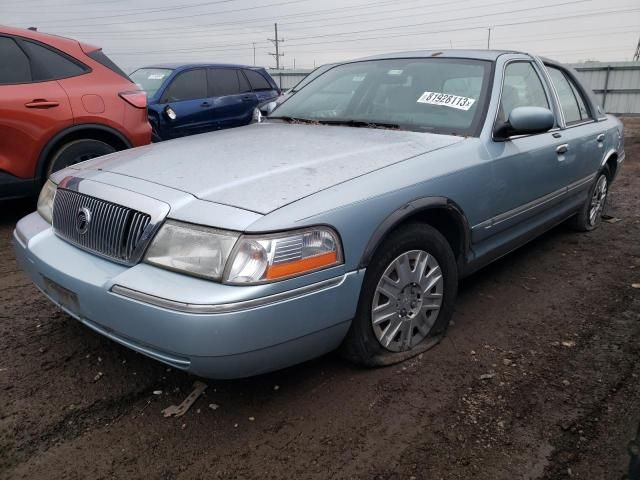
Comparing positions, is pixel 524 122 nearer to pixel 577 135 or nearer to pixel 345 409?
pixel 577 135

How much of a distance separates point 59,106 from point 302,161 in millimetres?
3263

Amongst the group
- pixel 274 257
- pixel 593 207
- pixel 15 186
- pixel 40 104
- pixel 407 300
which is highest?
pixel 40 104

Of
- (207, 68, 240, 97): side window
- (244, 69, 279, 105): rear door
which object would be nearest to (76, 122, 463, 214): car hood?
(207, 68, 240, 97): side window

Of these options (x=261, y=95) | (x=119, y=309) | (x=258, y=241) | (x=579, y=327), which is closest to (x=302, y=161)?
(x=258, y=241)

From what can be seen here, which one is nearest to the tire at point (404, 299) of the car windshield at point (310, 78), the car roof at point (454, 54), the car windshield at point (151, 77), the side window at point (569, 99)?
the car roof at point (454, 54)

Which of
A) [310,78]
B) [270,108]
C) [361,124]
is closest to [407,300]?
[361,124]

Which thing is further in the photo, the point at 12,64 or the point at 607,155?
the point at 607,155

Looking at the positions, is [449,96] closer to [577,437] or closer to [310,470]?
[577,437]

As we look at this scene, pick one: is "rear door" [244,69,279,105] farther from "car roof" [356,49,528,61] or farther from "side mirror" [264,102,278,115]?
"car roof" [356,49,528,61]

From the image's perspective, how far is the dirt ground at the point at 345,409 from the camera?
6.65 ft

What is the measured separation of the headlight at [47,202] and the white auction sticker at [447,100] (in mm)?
2220

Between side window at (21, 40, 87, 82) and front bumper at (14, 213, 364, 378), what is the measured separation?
3.25m

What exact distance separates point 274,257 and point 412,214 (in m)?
0.83

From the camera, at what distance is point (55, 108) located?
186 inches
